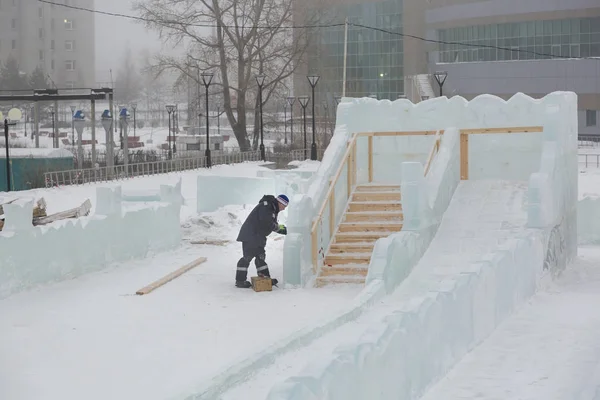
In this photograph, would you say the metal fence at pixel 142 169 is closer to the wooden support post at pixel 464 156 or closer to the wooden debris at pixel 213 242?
the wooden debris at pixel 213 242

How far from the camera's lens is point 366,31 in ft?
268

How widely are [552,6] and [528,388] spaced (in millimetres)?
58535

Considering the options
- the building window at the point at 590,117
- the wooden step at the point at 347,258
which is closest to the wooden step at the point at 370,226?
the wooden step at the point at 347,258

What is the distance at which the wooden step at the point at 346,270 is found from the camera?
17.1 metres

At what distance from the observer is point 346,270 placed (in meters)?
17.2

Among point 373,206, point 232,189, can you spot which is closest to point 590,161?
point 232,189

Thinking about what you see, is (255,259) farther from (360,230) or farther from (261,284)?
(360,230)

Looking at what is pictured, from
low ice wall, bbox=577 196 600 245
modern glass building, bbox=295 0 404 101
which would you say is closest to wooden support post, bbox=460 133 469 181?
low ice wall, bbox=577 196 600 245

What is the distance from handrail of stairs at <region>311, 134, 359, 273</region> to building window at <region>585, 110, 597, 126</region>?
4686 cm

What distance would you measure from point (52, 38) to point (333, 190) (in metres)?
89.4

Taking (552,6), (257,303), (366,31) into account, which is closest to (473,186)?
(257,303)

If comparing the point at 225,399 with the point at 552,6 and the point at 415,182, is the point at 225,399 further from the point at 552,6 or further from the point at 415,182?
the point at 552,6

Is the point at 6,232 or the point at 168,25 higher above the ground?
the point at 168,25

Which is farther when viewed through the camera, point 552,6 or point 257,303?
point 552,6
